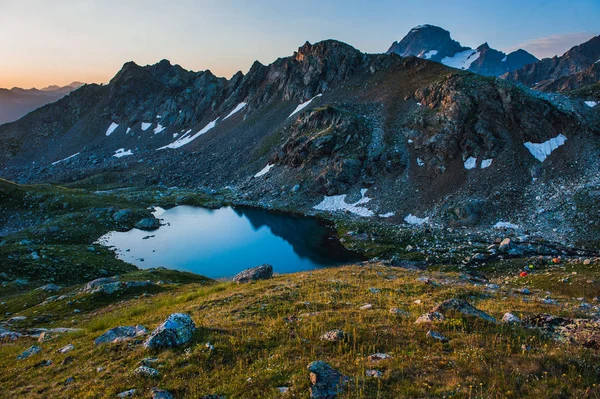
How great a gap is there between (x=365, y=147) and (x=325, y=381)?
234 feet

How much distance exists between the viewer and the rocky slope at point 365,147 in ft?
173

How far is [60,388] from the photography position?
32.7 ft

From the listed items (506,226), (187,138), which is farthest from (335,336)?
(187,138)

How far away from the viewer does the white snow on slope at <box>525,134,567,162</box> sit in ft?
186

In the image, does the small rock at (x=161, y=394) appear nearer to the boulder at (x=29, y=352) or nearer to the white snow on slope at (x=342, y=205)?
the boulder at (x=29, y=352)

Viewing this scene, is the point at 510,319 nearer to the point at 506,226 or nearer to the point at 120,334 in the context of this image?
the point at 120,334

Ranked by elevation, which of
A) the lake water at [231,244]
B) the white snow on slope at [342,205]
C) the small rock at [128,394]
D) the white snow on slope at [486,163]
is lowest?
the lake water at [231,244]

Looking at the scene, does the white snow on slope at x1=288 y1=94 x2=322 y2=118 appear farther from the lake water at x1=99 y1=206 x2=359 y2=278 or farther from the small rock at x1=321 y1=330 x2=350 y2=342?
the small rock at x1=321 y1=330 x2=350 y2=342

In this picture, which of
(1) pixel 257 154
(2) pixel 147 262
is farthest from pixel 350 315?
(1) pixel 257 154

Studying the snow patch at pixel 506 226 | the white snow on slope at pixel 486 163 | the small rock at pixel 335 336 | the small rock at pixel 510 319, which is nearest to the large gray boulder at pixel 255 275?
the small rock at pixel 335 336

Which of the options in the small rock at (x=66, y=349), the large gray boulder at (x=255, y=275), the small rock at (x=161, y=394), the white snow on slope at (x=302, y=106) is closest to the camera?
the small rock at (x=161, y=394)

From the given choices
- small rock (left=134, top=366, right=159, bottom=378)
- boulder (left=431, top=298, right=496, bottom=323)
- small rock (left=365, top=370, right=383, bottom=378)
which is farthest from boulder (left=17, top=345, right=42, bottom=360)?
boulder (left=431, top=298, right=496, bottom=323)

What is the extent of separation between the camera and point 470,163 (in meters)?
62.0

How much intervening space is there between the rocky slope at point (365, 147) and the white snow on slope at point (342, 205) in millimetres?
388
